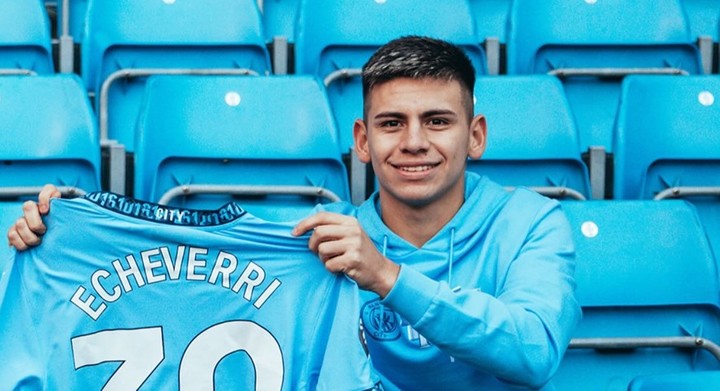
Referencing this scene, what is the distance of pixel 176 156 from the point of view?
2.64m

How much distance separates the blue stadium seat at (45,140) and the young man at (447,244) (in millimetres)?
767

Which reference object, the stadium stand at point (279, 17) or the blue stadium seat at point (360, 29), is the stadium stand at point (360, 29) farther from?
the stadium stand at point (279, 17)

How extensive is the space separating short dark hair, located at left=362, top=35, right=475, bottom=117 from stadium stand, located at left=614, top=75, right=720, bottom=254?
95 centimetres

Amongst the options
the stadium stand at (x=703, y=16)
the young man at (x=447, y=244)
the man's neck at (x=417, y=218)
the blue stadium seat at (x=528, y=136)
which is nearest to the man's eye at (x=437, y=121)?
the young man at (x=447, y=244)

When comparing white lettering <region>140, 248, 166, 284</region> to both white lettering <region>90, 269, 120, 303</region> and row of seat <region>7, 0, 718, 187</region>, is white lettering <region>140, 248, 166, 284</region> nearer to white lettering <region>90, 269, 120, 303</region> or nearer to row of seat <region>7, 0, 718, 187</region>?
white lettering <region>90, 269, 120, 303</region>

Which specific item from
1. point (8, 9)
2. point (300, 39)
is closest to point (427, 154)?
point (300, 39)

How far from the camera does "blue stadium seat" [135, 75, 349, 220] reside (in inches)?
104

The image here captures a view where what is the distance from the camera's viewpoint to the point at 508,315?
5.79ft

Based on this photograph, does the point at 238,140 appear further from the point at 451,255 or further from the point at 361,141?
the point at 451,255

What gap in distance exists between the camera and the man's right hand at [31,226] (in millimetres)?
1809

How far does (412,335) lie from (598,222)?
2.10ft

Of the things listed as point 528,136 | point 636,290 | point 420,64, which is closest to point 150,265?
point 420,64

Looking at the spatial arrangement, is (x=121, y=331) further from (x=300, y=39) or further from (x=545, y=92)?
(x=300, y=39)

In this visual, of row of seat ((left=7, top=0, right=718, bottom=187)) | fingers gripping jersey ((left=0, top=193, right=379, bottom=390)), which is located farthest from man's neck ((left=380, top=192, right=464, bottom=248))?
row of seat ((left=7, top=0, right=718, bottom=187))
